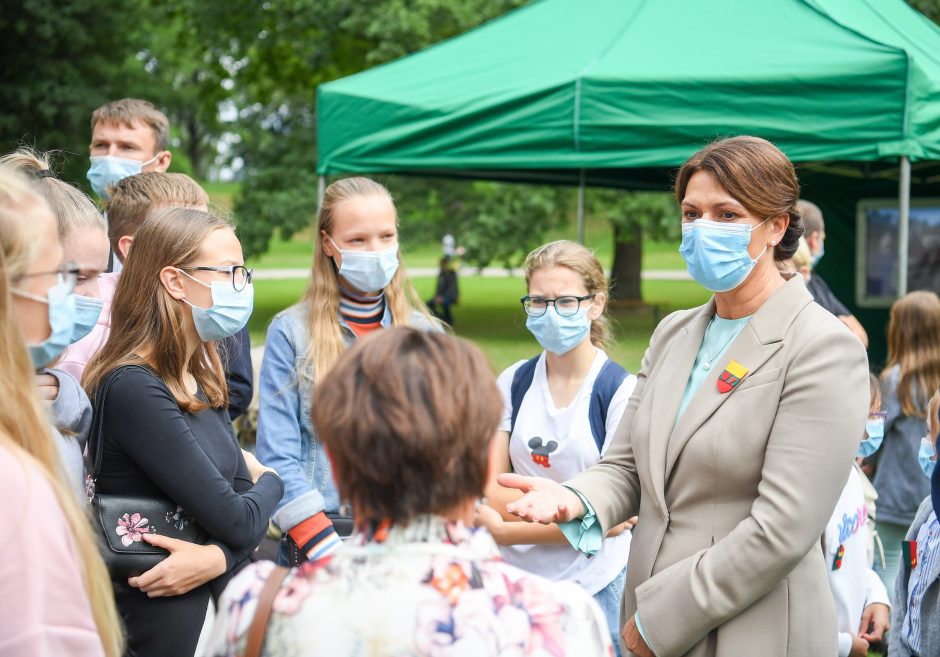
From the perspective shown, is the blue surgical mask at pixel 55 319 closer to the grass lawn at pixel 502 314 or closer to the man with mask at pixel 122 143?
the man with mask at pixel 122 143

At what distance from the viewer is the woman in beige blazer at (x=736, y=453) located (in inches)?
88.9

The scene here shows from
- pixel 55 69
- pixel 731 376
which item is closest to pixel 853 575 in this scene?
pixel 731 376

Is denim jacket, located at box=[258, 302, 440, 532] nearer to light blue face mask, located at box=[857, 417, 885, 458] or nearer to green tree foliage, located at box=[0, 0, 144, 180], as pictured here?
light blue face mask, located at box=[857, 417, 885, 458]

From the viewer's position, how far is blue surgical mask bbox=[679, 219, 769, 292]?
2545 mm

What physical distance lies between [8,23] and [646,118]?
56.1ft

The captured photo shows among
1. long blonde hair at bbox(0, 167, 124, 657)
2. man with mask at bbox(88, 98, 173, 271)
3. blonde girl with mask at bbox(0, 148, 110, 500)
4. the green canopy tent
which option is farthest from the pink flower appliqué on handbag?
the green canopy tent

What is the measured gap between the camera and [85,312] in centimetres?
275

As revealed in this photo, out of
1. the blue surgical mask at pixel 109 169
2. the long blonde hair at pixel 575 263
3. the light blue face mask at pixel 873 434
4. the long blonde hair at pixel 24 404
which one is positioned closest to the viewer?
the long blonde hair at pixel 24 404

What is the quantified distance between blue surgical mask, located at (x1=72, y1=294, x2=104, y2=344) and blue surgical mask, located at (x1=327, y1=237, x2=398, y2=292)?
847 millimetres

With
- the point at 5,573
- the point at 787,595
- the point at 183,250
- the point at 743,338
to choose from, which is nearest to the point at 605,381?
the point at 743,338

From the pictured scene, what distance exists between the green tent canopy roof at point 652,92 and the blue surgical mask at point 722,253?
415 centimetres

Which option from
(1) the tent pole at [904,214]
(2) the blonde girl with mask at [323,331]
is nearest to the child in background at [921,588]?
(2) the blonde girl with mask at [323,331]

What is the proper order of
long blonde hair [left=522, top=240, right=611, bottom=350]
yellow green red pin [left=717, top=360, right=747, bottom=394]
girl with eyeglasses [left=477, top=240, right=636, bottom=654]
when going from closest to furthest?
yellow green red pin [left=717, top=360, right=747, bottom=394] → girl with eyeglasses [left=477, top=240, right=636, bottom=654] → long blonde hair [left=522, top=240, right=611, bottom=350]

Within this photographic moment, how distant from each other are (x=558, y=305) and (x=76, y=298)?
1.59 m
